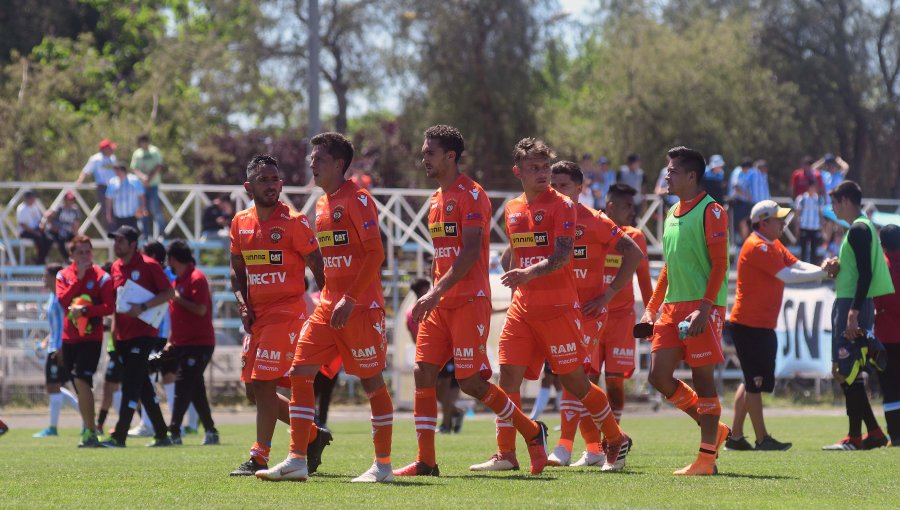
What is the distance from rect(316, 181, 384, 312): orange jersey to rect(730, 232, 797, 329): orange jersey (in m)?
4.88

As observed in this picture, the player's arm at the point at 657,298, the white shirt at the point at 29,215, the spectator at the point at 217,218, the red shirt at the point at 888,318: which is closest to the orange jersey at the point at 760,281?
the red shirt at the point at 888,318

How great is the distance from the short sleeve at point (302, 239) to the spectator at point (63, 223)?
686 inches

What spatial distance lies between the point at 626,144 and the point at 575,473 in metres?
32.1

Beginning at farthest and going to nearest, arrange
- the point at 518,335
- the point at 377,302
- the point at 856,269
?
the point at 856,269, the point at 518,335, the point at 377,302

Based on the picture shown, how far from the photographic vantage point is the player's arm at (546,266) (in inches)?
374

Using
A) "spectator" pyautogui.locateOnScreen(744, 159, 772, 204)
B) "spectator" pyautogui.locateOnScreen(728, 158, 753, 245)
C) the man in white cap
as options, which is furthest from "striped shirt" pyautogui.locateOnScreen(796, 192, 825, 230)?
the man in white cap

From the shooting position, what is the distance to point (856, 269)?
42.6 feet

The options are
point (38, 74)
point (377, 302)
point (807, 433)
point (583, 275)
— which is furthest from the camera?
point (38, 74)

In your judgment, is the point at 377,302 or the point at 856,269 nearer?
the point at 377,302

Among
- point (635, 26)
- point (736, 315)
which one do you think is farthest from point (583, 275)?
point (635, 26)

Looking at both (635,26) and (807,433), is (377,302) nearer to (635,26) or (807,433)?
(807,433)

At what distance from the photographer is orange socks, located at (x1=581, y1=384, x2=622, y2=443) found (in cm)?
1025

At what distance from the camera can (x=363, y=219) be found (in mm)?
9281

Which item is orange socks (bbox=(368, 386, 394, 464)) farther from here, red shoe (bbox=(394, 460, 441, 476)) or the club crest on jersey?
the club crest on jersey
